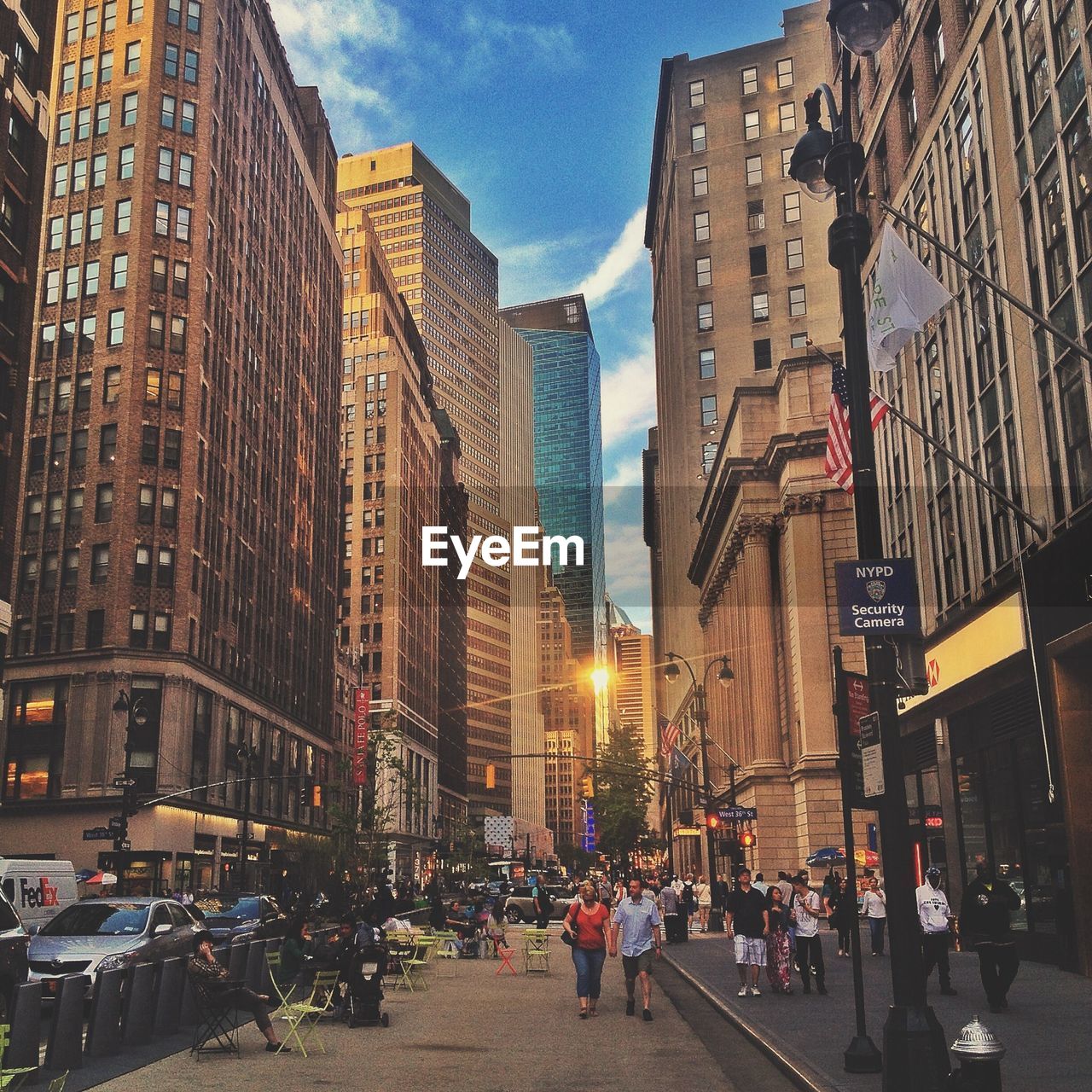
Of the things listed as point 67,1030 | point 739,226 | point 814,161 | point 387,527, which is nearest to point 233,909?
point 67,1030

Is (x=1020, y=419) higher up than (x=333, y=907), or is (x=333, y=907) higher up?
(x=1020, y=419)

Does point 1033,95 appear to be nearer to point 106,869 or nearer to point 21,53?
point 21,53

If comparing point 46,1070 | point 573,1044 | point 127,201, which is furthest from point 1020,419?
point 127,201

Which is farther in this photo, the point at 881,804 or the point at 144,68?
the point at 144,68

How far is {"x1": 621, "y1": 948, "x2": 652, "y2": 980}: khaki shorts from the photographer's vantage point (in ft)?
60.1

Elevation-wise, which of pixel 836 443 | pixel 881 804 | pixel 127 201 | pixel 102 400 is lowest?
pixel 881 804

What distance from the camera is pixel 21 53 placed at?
43.7 metres

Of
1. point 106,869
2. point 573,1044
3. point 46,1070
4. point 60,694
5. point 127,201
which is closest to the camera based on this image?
point 46,1070

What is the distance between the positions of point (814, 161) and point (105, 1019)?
41.2 feet

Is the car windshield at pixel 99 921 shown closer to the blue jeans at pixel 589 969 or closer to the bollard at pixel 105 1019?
the bollard at pixel 105 1019

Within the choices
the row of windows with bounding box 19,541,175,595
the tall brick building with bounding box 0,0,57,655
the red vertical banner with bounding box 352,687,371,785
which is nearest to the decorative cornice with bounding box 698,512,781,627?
the row of windows with bounding box 19,541,175,595

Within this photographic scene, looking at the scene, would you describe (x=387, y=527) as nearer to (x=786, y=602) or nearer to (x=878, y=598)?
(x=786, y=602)

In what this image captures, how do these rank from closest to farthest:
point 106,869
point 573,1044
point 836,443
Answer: point 573,1044
point 836,443
point 106,869

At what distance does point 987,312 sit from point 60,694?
5325 cm
